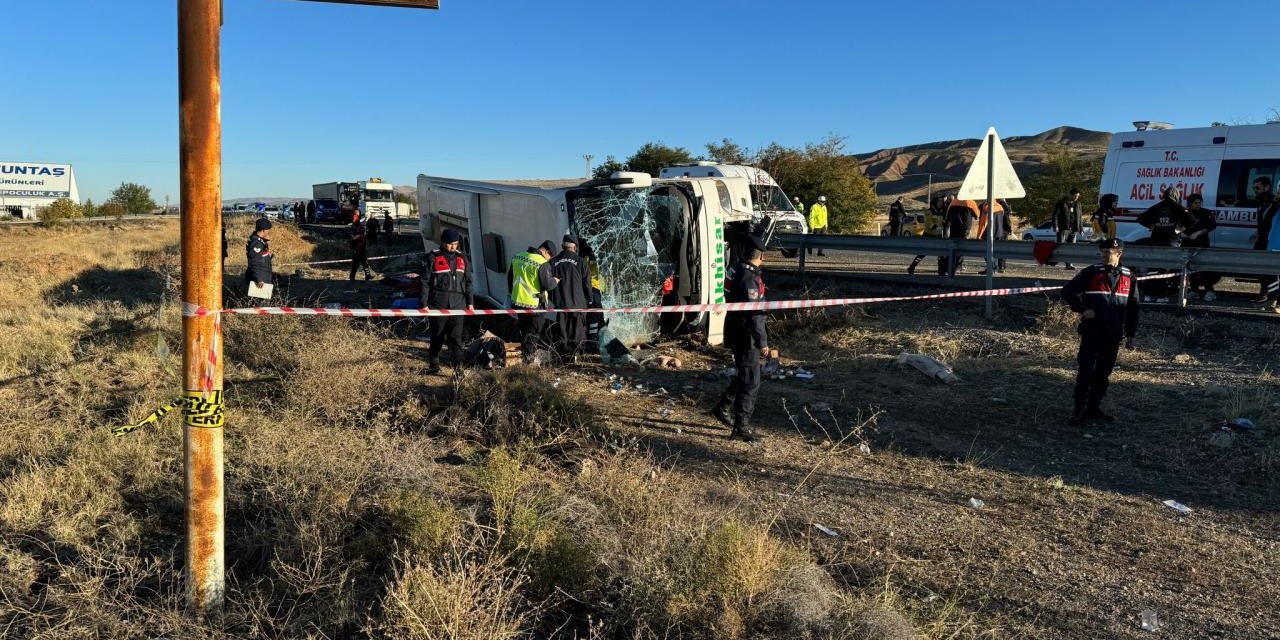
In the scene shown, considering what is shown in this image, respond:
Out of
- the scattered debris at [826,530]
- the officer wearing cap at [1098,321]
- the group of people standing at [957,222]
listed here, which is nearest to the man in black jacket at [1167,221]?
the group of people standing at [957,222]

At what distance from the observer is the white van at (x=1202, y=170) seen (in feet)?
39.5

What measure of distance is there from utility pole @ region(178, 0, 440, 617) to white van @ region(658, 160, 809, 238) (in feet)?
50.5

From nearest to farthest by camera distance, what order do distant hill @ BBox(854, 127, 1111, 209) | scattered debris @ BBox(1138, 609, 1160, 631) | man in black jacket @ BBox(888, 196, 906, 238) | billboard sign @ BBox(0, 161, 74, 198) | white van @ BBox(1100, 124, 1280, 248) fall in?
scattered debris @ BBox(1138, 609, 1160, 631) < white van @ BBox(1100, 124, 1280, 248) < man in black jacket @ BBox(888, 196, 906, 238) < billboard sign @ BBox(0, 161, 74, 198) < distant hill @ BBox(854, 127, 1111, 209)

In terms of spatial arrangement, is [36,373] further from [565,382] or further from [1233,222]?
[1233,222]

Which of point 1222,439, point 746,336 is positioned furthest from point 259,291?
point 1222,439

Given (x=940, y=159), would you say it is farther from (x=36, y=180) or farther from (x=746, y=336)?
(x=746, y=336)

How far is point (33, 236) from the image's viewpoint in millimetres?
36688

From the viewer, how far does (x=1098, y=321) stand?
6680mm

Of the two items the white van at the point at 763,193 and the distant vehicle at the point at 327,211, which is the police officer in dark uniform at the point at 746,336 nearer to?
the white van at the point at 763,193

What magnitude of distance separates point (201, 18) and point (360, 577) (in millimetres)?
2412

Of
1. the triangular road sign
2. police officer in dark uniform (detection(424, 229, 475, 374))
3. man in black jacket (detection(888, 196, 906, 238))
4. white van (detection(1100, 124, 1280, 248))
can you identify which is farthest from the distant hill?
police officer in dark uniform (detection(424, 229, 475, 374))

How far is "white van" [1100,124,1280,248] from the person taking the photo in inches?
474

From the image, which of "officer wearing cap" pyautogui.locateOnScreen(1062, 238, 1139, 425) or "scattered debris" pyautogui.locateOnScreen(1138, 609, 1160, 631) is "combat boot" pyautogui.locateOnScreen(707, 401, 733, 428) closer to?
"officer wearing cap" pyautogui.locateOnScreen(1062, 238, 1139, 425)

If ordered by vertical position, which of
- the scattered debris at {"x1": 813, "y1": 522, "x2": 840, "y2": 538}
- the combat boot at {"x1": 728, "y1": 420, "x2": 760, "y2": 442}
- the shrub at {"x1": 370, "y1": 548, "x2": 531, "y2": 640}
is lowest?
the scattered debris at {"x1": 813, "y1": 522, "x2": 840, "y2": 538}
